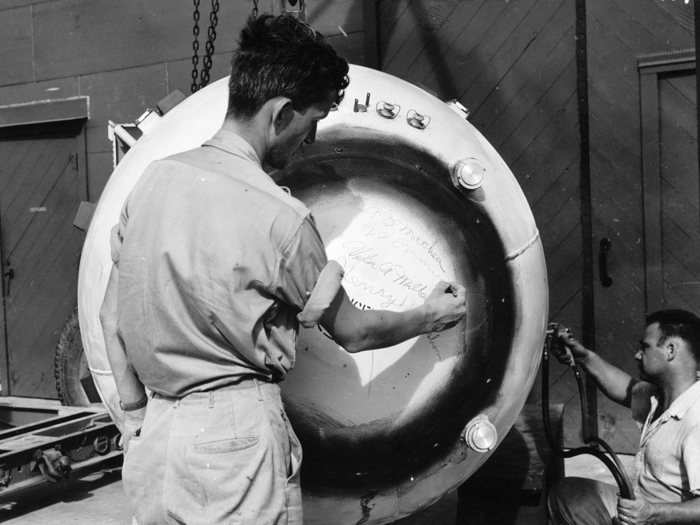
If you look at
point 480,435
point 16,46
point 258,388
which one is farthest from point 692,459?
point 16,46

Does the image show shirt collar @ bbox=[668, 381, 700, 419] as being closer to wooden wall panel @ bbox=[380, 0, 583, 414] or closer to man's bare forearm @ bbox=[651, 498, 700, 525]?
man's bare forearm @ bbox=[651, 498, 700, 525]

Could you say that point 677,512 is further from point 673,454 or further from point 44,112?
point 44,112

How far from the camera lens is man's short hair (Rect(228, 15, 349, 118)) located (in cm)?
171

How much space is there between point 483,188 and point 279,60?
85 cm

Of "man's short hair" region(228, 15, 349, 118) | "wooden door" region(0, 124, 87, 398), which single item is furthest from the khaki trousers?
"wooden door" region(0, 124, 87, 398)

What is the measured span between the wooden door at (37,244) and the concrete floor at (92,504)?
183 cm

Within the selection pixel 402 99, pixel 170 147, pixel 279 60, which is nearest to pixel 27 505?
pixel 170 147

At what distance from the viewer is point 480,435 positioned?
7.69ft

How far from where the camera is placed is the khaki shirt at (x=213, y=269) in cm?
165

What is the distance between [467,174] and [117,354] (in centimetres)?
98

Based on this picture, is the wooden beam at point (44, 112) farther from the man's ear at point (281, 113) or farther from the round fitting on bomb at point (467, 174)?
Result: the man's ear at point (281, 113)

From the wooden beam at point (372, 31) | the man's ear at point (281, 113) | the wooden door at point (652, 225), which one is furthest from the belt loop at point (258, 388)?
the wooden beam at point (372, 31)

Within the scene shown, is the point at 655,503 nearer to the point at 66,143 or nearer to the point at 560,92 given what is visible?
the point at 560,92

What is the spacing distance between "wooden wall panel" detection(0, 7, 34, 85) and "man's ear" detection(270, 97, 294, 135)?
16.5 ft
